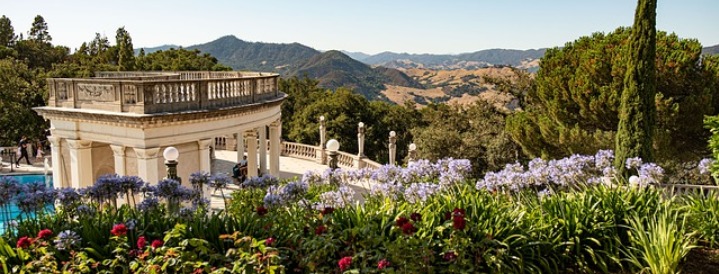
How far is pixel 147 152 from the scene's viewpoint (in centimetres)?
1155

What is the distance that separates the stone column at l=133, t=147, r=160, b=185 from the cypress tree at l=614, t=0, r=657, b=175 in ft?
37.7

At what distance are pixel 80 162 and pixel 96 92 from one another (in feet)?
6.02

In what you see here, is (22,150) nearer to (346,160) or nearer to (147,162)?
(346,160)

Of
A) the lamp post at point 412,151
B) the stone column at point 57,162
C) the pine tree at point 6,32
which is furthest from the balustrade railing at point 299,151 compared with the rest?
the pine tree at point 6,32

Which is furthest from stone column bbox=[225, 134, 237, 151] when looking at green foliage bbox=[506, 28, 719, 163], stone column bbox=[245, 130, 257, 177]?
green foliage bbox=[506, 28, 719, 163]

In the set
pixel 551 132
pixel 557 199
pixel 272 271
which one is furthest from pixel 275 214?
pixel 551 132

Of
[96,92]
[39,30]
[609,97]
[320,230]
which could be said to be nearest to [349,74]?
[39,30]

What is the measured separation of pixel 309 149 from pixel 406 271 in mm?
19780

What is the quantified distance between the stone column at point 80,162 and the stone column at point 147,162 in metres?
1.85

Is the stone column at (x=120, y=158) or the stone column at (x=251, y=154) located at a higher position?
the stone column at (x=120, y=158)

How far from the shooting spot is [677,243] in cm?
583

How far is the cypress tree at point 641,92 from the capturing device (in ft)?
47.4

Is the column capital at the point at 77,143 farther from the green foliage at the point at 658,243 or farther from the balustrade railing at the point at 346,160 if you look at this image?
the green foliage at the point at 658,243

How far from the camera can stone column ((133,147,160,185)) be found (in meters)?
11.6
